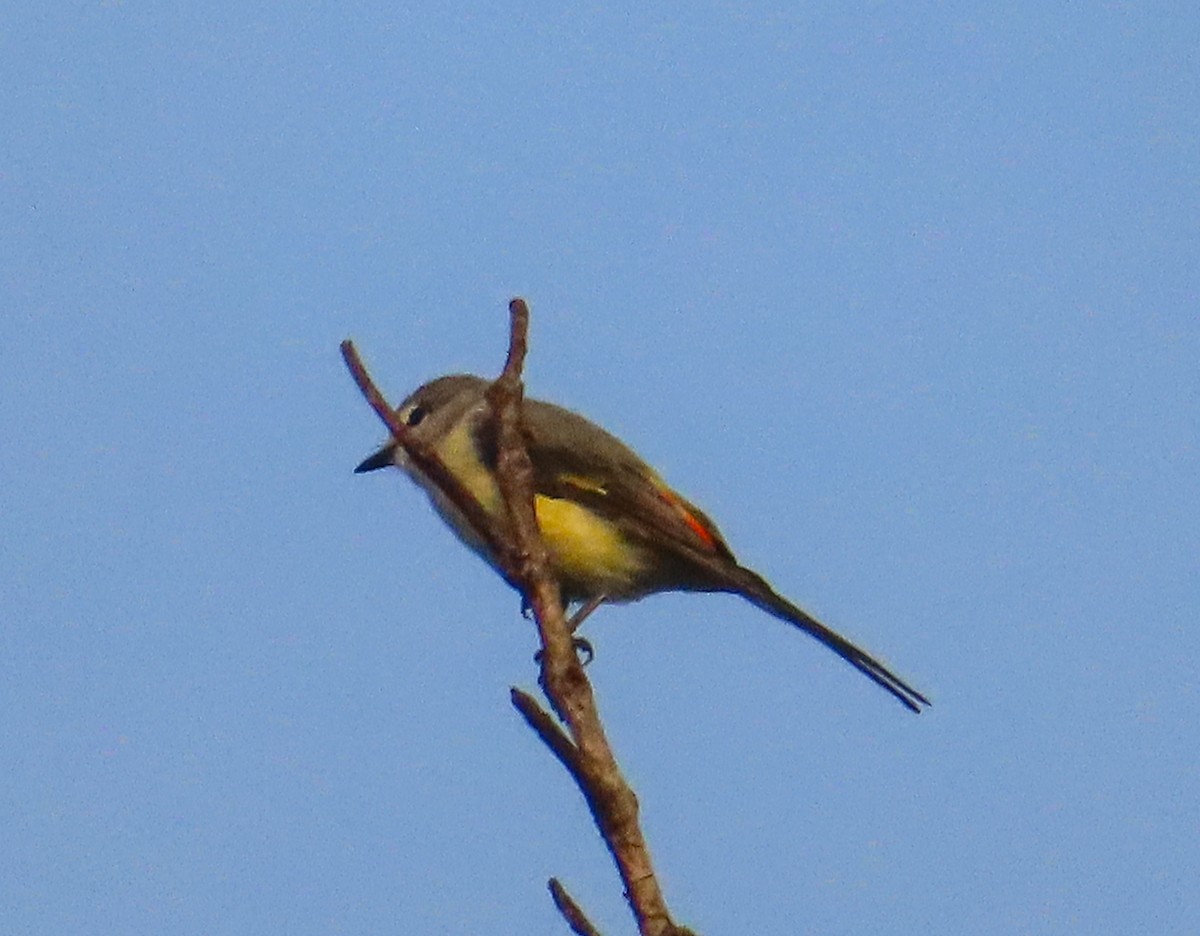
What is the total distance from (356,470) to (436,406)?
0.56 m

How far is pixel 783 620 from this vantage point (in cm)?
734

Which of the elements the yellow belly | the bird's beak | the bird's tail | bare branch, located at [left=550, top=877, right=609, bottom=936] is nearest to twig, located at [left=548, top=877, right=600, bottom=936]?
bare branch, located at [left=550, top=877, right=609, bottom=936]

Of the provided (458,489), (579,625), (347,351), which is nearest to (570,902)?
(458,489)

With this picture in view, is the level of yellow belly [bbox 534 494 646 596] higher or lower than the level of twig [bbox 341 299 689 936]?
higher

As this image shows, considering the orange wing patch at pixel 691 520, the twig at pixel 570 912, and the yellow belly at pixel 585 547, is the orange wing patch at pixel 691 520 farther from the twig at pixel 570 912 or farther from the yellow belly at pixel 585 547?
the twig at pixel 570 912

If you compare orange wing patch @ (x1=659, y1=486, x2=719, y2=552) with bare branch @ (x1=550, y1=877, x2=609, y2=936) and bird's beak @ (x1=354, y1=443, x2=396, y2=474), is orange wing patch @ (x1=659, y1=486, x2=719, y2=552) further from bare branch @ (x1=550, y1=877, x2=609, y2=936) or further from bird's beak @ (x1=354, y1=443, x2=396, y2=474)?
bare branch @ (x1=550, y1=877, x2=609, y2=936)

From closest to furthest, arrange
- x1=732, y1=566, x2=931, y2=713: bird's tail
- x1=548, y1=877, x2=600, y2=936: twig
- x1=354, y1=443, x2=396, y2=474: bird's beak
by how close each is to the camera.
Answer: x1=548, y1=877, x2=600, y2=936: twig → x1=732, y1=566, x2=931, y2=713: bird's tail → x1=354, y1=443, x2=396, y2=474: bird's beak

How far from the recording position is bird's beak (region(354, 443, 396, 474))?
9805 mm

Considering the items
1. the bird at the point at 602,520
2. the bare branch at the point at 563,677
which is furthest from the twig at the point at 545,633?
the bird at the point at 602,520

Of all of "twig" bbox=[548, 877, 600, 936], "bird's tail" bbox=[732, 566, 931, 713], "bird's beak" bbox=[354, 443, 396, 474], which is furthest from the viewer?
"bird's beak" bbox=[354, 443, 396, 474]

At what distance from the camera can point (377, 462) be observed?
9.86 m

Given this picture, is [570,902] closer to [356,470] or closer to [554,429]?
[554,429]

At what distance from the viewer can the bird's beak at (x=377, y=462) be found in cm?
980

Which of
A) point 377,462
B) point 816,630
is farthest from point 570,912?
point 377,462
